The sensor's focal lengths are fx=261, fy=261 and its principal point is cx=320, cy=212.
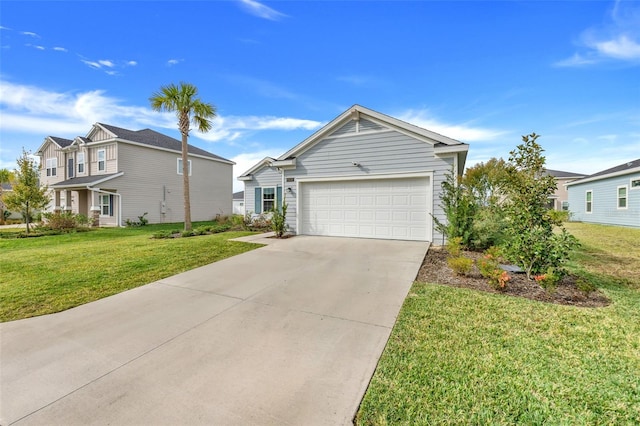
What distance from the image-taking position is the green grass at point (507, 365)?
76.3 inches

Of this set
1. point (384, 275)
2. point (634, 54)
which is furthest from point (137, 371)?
point (634, 54)

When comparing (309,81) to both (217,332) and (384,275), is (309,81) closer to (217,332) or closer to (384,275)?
(384,275)

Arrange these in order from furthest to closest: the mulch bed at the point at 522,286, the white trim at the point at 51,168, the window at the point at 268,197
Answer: the white trim at the point at 51,168 → the window at the point at 268,197 → the mulch bed at the point at 522,286

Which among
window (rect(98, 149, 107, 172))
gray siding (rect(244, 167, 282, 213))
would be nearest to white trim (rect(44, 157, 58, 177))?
window (rect(98, 149, 107, 172))

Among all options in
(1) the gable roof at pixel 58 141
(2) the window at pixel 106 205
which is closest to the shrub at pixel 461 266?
(2) the window at pixel 106 205

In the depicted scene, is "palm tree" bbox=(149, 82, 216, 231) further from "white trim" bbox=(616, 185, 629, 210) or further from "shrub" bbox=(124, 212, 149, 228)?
"white trim" bbox=(616, 185, 629, 210)

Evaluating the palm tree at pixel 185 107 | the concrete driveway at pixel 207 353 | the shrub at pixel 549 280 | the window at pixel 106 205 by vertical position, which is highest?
the palm tree at pixel 185 107

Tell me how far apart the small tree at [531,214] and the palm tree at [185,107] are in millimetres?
12859

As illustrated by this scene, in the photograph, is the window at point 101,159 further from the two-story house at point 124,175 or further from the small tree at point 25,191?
the small tree at point 25,191

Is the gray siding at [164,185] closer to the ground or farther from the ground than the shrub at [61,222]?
farther from the ground

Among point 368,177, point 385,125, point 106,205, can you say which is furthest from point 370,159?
point 106,205

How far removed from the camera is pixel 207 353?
2.81 meters

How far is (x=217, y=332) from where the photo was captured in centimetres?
327

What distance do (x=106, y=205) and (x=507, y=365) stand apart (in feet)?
73.3
